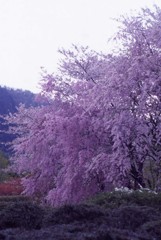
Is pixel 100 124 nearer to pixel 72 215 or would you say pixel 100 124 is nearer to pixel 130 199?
pixel 130 199

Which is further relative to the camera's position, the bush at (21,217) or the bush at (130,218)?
the bush at (21,217)

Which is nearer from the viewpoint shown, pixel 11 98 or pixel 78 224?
pixel 78 224

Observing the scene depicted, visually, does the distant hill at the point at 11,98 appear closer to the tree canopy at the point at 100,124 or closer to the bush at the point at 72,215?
the tree canopy at the point at 100,124

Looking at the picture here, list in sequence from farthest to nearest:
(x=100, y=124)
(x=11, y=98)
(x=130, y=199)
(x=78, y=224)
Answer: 1. (x=11, y=98)
2. (x=100, y=124)
3. (x=130, y=199)
4. (x=78, y=224)

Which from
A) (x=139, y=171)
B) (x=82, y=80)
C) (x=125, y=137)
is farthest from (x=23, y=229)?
(x=82, y=80)

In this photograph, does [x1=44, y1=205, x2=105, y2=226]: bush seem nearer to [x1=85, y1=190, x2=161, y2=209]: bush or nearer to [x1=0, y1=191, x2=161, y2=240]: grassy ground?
[x1=0, y1=191, x2=161, y2=240]: grassy ground

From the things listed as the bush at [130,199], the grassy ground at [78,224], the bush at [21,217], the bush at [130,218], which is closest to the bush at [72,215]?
the grassy ground at [78,224]

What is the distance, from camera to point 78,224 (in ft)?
23.2

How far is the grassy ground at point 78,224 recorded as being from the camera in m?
6.14

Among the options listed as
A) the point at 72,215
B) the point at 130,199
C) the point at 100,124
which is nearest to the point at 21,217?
the point at 72,215

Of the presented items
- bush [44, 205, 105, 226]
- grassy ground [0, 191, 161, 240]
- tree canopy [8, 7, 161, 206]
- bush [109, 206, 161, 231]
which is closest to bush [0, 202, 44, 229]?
grassy ground [0, 191, 161, 240]

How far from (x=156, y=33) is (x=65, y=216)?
708 centimetres

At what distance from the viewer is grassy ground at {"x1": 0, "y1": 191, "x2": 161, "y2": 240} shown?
20.1 ft

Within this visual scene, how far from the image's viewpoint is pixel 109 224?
7.09 meters
